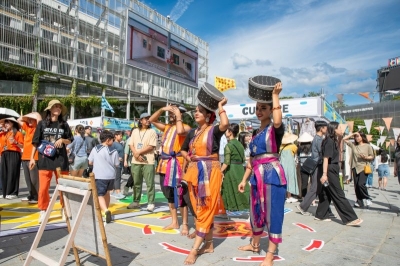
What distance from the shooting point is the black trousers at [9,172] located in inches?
288

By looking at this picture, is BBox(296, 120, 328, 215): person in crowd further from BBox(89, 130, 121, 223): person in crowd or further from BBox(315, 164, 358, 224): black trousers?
BBox(89, 130, 121, 223): person in crowd

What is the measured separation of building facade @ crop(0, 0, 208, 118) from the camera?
98.6 feet

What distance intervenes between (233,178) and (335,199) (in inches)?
70.0

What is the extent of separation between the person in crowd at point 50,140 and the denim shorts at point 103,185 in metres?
0.55

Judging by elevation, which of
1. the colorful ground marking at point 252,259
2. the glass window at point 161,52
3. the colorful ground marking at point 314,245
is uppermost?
the glass window at point 161,52

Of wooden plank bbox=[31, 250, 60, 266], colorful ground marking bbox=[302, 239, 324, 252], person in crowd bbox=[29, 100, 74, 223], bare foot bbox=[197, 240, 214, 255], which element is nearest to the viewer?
wooden plank bbox=[31, 250, 60, 266]

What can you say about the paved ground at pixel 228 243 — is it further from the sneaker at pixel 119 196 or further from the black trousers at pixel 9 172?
the black trousers at pixel 9 172

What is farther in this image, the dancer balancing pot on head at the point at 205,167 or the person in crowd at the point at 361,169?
the person in crowd at the point at 361,169

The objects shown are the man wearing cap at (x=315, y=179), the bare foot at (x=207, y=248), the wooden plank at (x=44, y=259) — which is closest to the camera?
the wooden plank at (x=44, y=259)

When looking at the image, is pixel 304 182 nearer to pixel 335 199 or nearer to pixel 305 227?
pixel 335 199

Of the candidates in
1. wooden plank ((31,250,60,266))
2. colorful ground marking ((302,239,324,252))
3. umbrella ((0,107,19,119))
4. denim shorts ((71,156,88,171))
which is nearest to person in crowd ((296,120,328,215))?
colorful ground marking ((302,239,324,252))

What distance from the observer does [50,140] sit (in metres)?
5.03

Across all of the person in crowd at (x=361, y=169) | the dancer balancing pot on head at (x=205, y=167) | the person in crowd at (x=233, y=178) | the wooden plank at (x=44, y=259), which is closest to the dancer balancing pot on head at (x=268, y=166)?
the dancer balancing pot on head at (x=205, y=167)

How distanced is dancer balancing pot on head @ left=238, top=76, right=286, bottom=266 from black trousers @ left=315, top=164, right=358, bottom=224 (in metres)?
2.42
